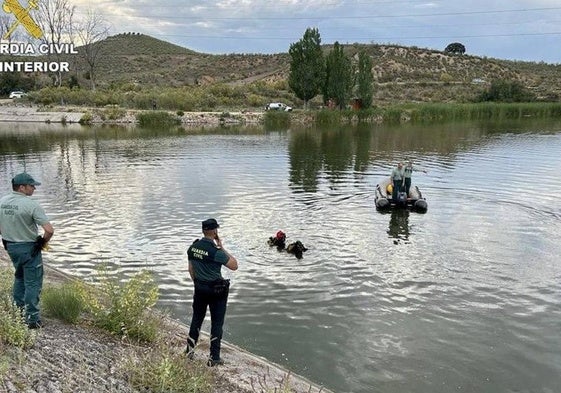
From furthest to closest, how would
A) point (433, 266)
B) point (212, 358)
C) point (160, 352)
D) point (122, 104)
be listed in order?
point (122, 104)
point (433, 266)
point (212, 358)
point (160, 352)

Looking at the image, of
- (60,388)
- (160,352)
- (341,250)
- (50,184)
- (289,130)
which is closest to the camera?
(60,388)

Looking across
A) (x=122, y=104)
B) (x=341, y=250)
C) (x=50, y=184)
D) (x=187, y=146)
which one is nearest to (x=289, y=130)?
(x=187, y=146)

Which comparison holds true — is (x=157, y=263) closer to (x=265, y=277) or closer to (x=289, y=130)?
(x=265, y=277)

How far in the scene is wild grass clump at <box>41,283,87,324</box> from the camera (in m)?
8.55

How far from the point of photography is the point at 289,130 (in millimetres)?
59469

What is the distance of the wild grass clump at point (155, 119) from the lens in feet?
213

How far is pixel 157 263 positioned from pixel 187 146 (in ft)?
94.7

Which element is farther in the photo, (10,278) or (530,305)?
(530,305)

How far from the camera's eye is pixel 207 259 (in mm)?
7711

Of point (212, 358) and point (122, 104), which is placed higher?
point (122, 104)

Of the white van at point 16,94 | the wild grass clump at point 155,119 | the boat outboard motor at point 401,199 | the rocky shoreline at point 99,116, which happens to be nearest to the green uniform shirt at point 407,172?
the boat outboard motor at point 401,199

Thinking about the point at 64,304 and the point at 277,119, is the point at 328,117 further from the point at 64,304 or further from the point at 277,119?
the point at 64,304

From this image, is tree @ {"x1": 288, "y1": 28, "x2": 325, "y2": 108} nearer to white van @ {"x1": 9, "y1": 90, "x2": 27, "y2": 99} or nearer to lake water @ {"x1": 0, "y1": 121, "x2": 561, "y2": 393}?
lake water @ {"x1": 0, "y1": 121, "x2": 561, "y2": 393}

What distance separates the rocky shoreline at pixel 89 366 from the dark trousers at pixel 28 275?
1.17 feet
